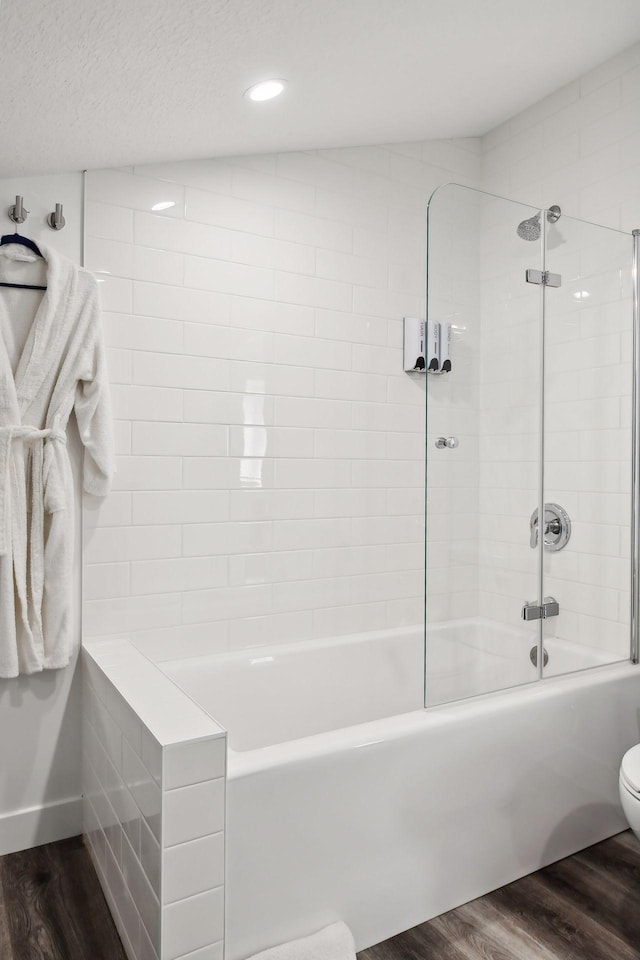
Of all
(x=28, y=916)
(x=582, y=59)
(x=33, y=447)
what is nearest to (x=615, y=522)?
(x=582, y=59)

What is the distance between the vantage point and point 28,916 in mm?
1834

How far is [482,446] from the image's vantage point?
205 centimetres

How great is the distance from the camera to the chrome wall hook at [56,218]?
2.15m

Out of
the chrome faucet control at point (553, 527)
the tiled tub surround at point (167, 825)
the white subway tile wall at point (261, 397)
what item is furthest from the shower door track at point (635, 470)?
the tiled tub surround at point (167, 825)

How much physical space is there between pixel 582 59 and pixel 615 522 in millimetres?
1780

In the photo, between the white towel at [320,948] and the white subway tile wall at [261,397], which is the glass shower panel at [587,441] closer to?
the white subway tile wall at [261,397]

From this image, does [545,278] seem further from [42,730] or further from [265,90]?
[42,730]

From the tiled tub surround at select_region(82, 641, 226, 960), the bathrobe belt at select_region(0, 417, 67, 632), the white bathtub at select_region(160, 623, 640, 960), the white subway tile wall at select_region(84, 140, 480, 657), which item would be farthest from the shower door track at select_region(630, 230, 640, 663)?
the bathrobe belt at select_region(0, 417, 67, 632)

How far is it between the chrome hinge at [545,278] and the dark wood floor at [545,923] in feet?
6.27

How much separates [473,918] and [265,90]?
8.10ft

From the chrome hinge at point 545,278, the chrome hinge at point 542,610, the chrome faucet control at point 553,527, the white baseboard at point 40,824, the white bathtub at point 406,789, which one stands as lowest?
the white baseboard at point 40,824

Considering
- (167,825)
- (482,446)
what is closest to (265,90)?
(482,446)

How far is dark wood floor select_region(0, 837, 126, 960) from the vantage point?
171 cm

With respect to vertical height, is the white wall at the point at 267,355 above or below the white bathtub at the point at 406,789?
above
